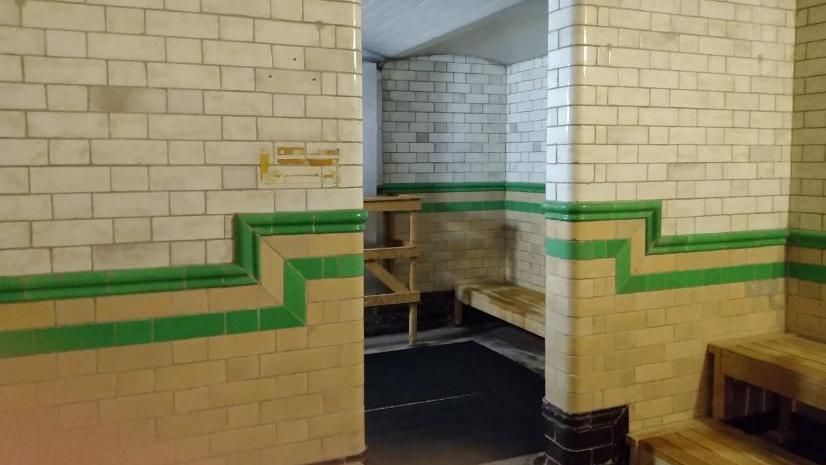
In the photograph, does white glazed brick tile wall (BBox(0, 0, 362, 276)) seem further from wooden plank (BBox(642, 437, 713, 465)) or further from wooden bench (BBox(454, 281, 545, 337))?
wooden bench (BBox(454, 281, 545, 337))

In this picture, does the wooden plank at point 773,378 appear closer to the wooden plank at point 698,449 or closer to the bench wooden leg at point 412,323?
the wooden plank at point 698,449

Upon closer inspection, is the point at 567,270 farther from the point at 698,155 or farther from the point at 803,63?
the point at 803,63

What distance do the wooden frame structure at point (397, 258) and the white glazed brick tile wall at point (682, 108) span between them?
9.35 feet

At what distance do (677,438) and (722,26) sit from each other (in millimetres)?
2262

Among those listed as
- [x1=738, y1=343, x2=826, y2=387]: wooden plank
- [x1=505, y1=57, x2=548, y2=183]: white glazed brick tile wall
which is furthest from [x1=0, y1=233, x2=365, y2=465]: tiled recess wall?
[x1=505, y1=57, x2=548, y2=183]: white glazed brick tile wall

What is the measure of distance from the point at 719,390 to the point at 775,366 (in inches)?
15.9

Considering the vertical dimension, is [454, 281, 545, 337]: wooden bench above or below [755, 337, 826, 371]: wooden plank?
below

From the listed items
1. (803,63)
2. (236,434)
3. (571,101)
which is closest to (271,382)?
(236,434)

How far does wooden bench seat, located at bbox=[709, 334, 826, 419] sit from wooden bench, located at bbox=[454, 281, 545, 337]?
67.4 inches

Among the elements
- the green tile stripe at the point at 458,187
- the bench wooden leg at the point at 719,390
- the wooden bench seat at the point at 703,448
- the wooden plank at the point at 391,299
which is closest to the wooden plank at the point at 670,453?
the wooden bench seat at the point at 703,448

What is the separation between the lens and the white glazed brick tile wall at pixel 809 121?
12.5 feet

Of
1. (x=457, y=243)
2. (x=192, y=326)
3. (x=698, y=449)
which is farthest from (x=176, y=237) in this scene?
(x=457, y=243)

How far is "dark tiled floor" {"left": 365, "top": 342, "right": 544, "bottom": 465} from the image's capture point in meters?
3.98

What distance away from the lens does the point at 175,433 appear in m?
2.74
